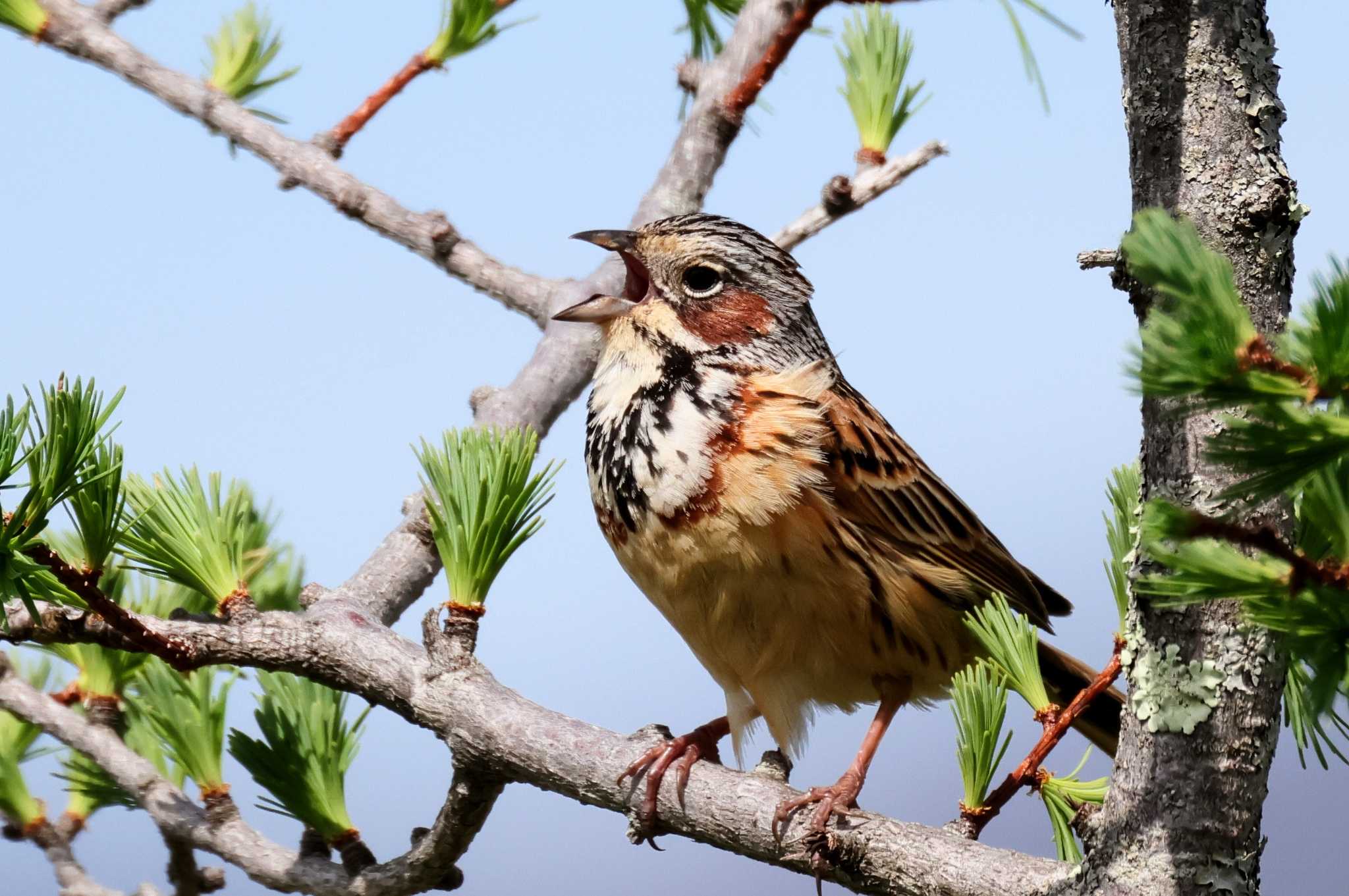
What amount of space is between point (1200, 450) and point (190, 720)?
2.17 meters

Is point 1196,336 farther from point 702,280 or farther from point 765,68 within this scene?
point 765,68

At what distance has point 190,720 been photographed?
9.43 ft

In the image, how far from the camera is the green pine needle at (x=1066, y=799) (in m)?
2.21

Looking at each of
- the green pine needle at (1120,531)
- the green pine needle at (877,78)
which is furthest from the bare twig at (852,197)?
the green pine needle at (1120,531)

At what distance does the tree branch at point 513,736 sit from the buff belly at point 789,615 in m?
0.37

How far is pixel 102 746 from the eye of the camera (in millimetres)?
2984

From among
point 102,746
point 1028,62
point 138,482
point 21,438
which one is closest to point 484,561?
point 138,482

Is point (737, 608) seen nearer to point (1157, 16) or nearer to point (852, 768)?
point (852, 768)

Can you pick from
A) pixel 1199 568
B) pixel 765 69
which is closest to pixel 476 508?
pixel 1199 568

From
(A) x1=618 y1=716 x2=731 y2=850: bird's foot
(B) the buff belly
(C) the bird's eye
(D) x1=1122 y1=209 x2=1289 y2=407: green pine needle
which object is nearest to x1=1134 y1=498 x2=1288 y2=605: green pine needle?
(D) x1=1122 y1=209 x2=1289 y2=407: green pine needle

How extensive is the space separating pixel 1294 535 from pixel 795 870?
987mm

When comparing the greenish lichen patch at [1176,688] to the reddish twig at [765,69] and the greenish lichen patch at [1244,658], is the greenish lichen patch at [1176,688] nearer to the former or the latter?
the greenish lichen patch at [1244,658]

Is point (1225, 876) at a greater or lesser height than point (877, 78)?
lesser

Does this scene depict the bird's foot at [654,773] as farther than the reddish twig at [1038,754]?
Yes
